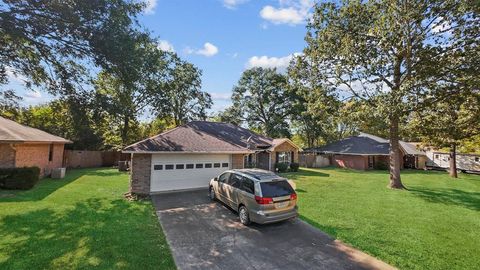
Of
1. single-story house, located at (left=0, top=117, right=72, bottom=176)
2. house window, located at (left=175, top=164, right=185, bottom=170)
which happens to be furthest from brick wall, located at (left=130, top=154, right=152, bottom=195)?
single-story house, located at (left=0, top=117, right=72, bottom=176)

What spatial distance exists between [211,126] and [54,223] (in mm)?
13594

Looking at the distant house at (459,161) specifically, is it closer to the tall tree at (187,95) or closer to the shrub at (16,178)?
the tall tree at (187,95)

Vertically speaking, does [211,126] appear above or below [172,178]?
above

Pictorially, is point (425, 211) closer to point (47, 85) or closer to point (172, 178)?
point (172, 178)

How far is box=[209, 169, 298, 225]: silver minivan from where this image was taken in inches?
325

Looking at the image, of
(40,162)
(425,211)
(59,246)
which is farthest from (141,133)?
(425,211)

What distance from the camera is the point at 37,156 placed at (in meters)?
17.8

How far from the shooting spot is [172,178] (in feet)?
46.5

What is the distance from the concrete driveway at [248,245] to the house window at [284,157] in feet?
56.0

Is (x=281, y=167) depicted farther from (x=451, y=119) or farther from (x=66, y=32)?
(x=66, y=32)

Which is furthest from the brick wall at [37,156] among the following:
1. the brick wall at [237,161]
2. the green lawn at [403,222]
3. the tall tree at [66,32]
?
the green lawn at [403,222]

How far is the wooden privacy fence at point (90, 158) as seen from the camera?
25.7 metres

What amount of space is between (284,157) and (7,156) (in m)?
22.6

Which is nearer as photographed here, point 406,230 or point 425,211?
point 406,230
